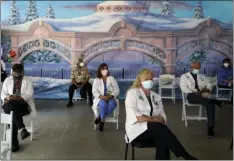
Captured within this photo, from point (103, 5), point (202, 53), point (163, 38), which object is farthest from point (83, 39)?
point (202, 53)

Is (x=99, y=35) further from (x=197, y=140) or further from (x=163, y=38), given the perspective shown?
(x=197, y=140)

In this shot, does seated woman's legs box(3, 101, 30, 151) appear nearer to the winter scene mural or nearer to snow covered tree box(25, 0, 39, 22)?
the winter scene mural

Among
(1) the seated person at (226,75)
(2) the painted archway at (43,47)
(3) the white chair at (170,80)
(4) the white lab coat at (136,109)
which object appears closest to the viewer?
(4) the white lab coat at (136,109)

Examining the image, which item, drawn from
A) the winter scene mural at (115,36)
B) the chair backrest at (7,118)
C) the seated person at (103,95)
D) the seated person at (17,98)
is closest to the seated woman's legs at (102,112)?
the seated person at (103,95)

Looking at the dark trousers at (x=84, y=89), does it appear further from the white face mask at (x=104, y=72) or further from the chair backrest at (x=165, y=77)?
the white face mask at (x=104, y=72)

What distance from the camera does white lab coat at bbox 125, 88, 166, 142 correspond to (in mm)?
3645

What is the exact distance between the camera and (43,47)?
802 centimetres

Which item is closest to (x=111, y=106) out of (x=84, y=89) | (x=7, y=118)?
(x=7, y=118)

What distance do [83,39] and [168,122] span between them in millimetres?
3029

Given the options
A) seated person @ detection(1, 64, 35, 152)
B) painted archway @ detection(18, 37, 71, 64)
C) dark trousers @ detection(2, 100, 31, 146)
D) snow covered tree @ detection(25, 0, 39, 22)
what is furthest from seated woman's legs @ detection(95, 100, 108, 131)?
snow covered tree @ detection(25, 0, 39, 22)

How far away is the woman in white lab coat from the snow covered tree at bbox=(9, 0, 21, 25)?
15.8ft

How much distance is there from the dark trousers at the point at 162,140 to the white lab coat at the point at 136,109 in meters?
0.07

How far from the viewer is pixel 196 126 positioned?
5.56m

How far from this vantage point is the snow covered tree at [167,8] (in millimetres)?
7945
